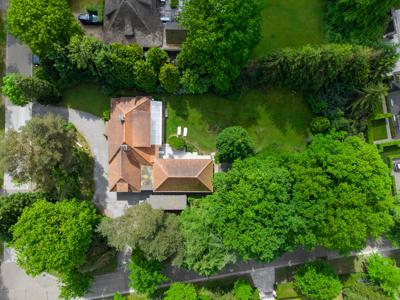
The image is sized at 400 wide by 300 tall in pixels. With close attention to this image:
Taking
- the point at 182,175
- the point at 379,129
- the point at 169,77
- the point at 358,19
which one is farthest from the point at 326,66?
the point at 182,175

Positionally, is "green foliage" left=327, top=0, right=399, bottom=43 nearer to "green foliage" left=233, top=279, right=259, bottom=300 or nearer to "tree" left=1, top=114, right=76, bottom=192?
"green foliage" left=233, top=279, right=259, bottom=300

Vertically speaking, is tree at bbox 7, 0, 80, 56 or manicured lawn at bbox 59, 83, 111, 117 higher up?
tree at bbox 7, 0, 80, 56

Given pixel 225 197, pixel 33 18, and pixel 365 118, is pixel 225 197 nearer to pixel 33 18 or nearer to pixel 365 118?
pixel 365 118

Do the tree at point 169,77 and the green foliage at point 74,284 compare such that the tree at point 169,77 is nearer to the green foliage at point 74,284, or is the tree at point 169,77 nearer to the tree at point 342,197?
the tree at point 342,197

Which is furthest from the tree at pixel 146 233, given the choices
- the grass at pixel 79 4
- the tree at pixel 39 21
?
the grass at pixel 79 4

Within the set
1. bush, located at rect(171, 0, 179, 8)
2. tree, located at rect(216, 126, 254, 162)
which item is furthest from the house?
bush, located at rect(171, 0, 179, 8)

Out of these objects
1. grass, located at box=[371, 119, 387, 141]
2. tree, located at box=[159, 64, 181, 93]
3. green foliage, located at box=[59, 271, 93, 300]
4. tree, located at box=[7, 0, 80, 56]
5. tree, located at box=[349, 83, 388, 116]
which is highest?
tree, located at box=[7, 0, 80, 56]
